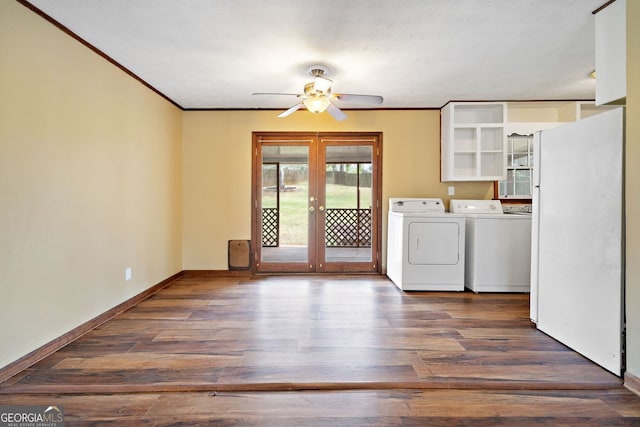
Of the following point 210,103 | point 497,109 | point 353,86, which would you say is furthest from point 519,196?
point 210,103

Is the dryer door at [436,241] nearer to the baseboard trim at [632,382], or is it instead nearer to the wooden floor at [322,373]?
the wooden floor at [322,373]

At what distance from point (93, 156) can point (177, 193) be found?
1.59 m

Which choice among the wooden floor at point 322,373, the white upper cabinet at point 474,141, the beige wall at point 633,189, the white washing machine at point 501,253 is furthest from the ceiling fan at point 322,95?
the wooden floor at point 322,373

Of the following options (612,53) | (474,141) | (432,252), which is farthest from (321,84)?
(474,141)

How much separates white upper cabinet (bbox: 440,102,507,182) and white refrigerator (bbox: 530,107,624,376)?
1493 mm

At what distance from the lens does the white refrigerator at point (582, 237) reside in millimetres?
1757

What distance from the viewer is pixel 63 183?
2.13 metres

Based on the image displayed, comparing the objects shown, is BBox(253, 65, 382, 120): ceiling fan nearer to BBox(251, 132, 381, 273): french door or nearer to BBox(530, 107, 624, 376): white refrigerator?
BBox(251, 132, 381, 273): french door

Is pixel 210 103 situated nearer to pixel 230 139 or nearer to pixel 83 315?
pixel 230 139

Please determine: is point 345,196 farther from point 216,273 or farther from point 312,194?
point 216,273

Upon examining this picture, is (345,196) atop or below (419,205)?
atop

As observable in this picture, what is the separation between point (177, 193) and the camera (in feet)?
13.2

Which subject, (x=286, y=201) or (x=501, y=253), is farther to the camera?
(x=286, y=201)

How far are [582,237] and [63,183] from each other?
3407 millimetres
